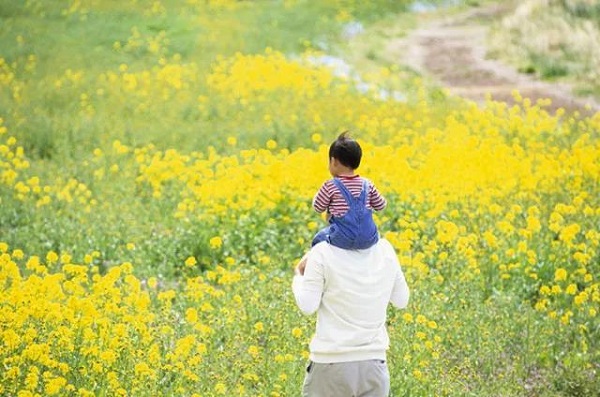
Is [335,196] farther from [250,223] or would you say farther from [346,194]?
[250,223]

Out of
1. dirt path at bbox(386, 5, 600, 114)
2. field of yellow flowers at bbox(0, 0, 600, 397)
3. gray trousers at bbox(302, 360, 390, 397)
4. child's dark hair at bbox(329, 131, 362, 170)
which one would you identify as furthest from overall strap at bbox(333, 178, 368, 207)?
dirt path at bbox(386, 5, 600, 114)

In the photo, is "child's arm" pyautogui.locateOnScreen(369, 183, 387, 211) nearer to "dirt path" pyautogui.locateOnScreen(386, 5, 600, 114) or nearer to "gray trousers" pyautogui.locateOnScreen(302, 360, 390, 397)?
"gray trousers" pyautogui.locateOnScreen(302, 360, 390, 397)

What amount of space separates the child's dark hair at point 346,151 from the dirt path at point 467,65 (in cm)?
1026

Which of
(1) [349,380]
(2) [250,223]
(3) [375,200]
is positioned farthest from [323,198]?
(2) [250,223]

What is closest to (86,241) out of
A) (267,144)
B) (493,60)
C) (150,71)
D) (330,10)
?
(267,144)

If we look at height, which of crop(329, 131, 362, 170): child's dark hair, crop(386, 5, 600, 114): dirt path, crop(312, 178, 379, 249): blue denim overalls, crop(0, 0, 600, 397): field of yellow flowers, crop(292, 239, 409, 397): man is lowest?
crop(386, 5, 600, 114): dirt path

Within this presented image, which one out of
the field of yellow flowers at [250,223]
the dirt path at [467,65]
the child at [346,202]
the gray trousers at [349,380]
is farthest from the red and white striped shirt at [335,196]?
the dirt path at [467,65]

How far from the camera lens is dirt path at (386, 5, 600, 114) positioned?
1702 cm

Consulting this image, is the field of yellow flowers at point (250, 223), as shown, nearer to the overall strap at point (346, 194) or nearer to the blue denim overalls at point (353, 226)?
the blue denim overalls at point (353, 226)

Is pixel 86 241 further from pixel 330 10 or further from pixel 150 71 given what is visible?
pixel 330 10

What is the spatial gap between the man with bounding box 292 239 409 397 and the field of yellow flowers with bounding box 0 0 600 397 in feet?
3.62

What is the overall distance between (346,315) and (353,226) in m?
0.45

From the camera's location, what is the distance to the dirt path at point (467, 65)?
670 inches

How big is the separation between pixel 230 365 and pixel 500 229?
340 centimetres
